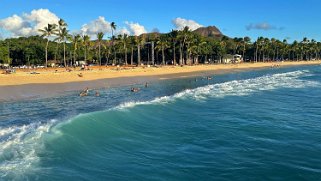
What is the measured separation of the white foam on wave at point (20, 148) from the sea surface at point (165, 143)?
37 mm

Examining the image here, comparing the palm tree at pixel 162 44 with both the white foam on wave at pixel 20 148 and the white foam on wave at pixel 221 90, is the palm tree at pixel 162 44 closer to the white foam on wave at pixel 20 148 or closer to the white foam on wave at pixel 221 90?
the white foam on wave at pixel 221 90

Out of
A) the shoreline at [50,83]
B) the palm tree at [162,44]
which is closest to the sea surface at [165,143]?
the shoreline at [50,83]

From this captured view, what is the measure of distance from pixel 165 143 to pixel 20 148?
652 cm

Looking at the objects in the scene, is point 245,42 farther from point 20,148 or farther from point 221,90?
point 20,148

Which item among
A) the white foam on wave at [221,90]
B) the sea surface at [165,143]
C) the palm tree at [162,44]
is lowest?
the sea surface at [165,143]

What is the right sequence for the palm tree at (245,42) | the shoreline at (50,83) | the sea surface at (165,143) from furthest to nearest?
the palm tree at (245,42) < the shoreline at (50,83) < the sea surface at (165,143)

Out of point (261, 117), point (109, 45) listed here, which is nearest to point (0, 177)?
point (261, 117)

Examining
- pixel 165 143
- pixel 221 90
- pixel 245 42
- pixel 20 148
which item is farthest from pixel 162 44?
pixel 20 148

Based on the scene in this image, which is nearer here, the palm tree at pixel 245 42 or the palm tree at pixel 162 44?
the palm tree at pixel 162 44

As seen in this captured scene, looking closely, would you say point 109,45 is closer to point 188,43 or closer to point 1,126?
point 188,43

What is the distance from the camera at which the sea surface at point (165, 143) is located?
13.5 metres

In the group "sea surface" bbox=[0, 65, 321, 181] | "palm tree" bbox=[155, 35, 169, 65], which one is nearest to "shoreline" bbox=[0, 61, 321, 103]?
"sea surface" bbox=[0, 65, 321, 181]

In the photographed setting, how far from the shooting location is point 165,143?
18.0 metres

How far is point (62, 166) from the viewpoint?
14289 millimetres
